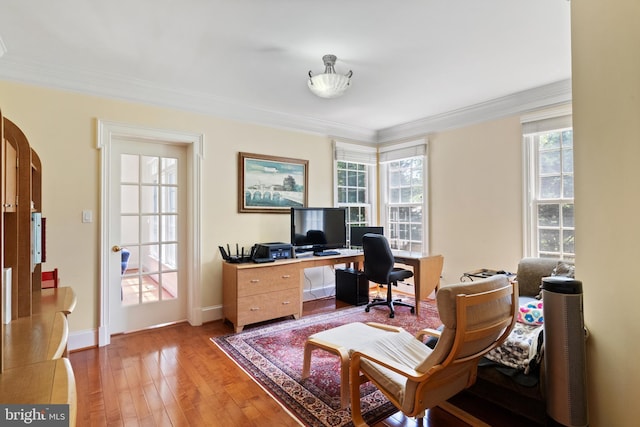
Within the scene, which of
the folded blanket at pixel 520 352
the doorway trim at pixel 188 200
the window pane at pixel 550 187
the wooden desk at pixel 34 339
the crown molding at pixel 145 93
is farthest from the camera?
the window pane at pixel 550 187

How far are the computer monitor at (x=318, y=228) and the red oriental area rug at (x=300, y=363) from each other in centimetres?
87

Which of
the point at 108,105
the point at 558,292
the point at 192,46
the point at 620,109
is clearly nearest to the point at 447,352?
the point at 558,292

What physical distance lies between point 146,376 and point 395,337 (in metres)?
1.88

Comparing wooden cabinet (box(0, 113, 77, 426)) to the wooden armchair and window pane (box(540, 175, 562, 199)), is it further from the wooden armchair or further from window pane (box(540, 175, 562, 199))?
window pane (box(540, 175, 562, 199))

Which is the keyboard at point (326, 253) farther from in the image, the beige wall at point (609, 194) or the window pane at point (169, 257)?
the beige wall at point (609, 194)

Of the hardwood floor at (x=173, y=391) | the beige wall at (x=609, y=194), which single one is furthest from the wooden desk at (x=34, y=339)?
the beige wall at (x=609, y=194)

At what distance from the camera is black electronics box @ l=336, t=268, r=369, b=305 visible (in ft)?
13.8

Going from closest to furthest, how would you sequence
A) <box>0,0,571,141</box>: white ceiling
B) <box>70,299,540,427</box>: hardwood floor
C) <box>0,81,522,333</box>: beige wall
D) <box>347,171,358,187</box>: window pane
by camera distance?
1. <box>70,299,540,427</box>: hardwood floor
2. <box>0,0,571,141</box>: white ceiling
3. <box>0,81,522,333</box>: beige wall
4. <box>347,171,358,187</box>: window pane

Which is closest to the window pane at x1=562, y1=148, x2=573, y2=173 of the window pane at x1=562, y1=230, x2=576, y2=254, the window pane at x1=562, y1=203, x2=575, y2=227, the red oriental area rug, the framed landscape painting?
the window pane at x1=562, y1=203, x2=575, y2=227

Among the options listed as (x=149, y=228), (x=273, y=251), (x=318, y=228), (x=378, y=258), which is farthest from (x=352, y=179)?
(x=149, y=228)

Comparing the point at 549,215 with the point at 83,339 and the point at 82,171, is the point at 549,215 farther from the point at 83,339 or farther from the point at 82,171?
the point at 83,339

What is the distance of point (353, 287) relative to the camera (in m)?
4.24

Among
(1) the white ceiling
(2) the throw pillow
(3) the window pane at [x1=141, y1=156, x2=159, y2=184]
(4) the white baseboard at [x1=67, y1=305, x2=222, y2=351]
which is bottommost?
(4) the white baseboard at [x1=67, y1=305, x2=222, y2=351]

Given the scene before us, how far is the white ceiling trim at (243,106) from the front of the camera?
2.76m
